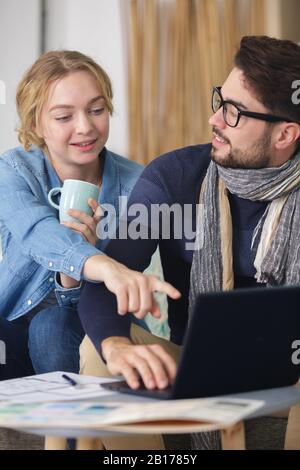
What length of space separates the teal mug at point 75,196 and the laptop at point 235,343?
80cm

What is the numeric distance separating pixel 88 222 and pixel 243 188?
39 centimetres

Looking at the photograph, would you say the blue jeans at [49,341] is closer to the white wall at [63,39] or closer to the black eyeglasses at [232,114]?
the black eyeglasses at [232,114]

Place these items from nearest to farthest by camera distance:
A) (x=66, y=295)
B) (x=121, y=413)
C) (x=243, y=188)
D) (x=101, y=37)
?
(x=121, y=413) < (x=243, y=188) < (x=66, y=295) < (x=101, y=37)

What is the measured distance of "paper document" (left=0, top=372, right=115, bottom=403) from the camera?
112 cm

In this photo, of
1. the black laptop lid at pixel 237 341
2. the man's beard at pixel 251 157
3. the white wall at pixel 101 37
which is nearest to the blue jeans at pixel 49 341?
the man's beard at pixel 251 157

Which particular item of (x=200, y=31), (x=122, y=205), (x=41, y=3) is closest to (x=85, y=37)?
(x=41, y=3)

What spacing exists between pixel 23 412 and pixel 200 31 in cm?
189

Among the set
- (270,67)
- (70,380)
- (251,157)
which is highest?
A: (270,67)

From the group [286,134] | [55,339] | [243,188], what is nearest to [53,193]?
[55,339]

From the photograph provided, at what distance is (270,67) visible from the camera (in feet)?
6.10

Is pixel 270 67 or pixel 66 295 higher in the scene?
pixel 270 67

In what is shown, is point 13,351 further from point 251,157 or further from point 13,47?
point 13,47

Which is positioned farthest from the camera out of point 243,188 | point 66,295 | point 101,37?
point 101,37
